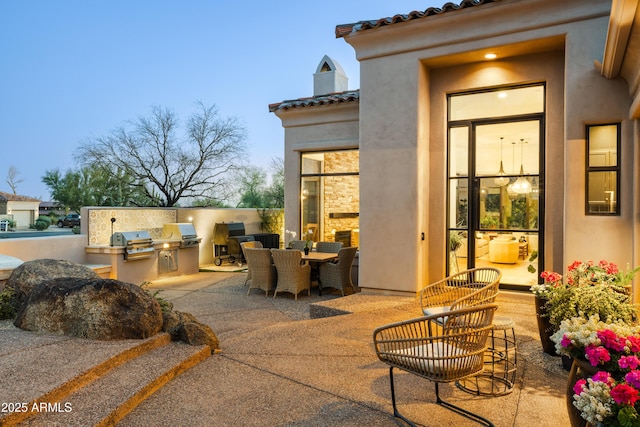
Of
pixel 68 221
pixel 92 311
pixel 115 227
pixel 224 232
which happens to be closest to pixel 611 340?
pixel 92 311

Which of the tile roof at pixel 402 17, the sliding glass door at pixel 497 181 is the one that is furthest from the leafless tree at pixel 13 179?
the sliding glass door at pixel 497 181

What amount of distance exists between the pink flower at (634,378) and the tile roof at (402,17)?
18.2 feet

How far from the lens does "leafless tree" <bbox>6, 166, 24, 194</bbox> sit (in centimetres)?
3688

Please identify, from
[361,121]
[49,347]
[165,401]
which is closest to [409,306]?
[361,121]

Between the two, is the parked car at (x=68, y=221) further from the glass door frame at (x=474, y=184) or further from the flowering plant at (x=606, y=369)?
the flowering plant at (x=606, y=369)

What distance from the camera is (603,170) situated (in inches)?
219

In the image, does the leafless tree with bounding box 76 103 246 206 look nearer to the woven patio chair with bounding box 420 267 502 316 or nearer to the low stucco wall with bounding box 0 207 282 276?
the low stucco wall with bounding box 0 207 282 276

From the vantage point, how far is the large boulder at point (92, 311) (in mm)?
4066

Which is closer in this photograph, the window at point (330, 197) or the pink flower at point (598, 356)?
the pink flower at point (598, 356)

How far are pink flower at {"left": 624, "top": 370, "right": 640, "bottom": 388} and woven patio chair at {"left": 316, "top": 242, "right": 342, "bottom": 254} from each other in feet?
24.0

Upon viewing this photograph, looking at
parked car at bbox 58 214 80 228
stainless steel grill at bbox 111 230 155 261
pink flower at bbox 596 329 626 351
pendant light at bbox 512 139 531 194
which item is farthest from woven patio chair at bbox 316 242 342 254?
parked car at bbox 58 214 80 228

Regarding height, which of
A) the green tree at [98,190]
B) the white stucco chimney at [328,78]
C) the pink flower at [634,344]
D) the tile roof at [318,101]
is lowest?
the pink flower at [634,344]

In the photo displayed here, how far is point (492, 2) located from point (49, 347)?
666 centimetres

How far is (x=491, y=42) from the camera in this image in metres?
6.27
